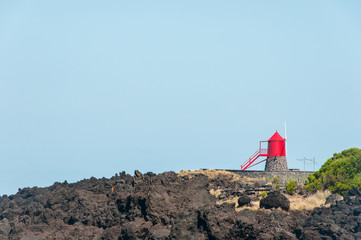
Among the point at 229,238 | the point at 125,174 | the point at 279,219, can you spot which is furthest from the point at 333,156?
the point at 229,238

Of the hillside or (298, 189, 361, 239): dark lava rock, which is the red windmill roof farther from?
(298, 189, 361, 239): dark lava rock

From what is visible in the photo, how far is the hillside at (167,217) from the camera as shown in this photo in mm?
26625

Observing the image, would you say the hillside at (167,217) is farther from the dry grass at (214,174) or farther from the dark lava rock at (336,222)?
the dry grass at (214,174)

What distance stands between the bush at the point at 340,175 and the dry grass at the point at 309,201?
5.49 ft

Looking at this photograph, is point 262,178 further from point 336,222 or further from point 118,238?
point 118,238

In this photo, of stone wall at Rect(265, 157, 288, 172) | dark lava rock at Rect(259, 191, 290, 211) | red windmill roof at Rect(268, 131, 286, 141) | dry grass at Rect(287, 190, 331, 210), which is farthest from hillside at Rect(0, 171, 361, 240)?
red windmill roof at Rect(268, 131, 286, 141)

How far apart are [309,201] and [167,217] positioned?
15.6 metres

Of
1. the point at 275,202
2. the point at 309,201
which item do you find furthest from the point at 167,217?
the point at 309,201

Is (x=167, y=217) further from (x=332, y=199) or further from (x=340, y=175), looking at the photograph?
(x=340, y=175)

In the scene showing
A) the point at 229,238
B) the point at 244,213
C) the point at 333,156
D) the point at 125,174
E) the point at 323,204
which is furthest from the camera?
the point at 125,174

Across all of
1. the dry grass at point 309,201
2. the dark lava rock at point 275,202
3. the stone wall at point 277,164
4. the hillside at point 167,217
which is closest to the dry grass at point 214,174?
the stone wall at point 277,164

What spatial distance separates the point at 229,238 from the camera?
86.2ft

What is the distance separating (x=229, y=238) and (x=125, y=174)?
1284 inches

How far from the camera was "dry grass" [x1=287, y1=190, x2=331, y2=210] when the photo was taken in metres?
40.7
